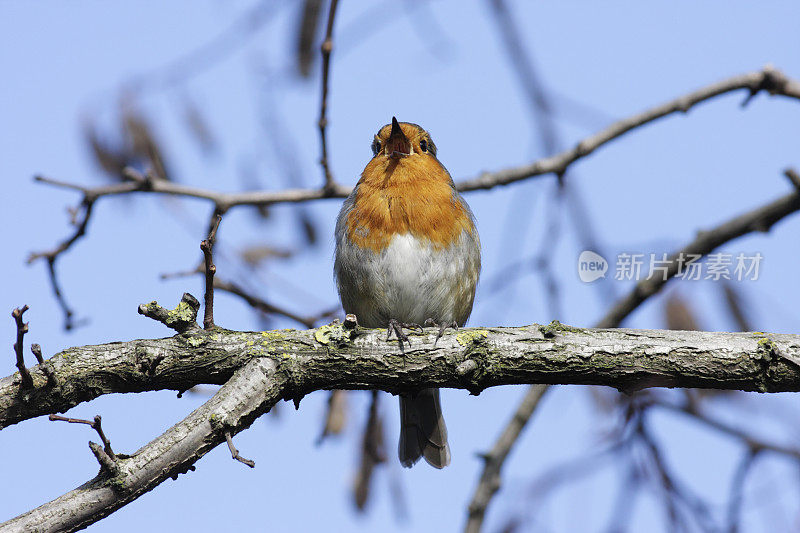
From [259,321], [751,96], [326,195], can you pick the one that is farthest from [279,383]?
[751,96]

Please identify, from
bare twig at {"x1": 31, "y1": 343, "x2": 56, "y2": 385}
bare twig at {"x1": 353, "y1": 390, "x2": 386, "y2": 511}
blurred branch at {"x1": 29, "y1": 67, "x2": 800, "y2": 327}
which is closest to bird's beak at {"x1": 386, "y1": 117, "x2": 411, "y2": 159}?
blurred branch at {"x1": 29, "y1": 67, "x2": 800, "y2": 327}

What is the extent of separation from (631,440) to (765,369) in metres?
0.65

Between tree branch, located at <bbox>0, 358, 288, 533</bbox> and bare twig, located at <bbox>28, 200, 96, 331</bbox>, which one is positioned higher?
bare twig, located at <bbox>28, 200, 96, 331</bbox>

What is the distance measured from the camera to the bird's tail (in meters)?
5.34

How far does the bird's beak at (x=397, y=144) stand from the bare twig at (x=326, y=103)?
0.80 meters

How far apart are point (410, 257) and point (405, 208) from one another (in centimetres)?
33

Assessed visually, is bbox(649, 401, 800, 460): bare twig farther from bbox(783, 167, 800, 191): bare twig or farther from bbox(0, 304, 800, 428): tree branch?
bbox(783, 167, 800, 191): bare twig

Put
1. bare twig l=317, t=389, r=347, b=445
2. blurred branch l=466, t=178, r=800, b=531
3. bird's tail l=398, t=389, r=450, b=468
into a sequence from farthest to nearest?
1. bird's tail l=398, t=389, r=450, b=468
2. blurred branch l=466, t=178, r=800, b=531
3. bare twig l=317, t=389, r=347, b=445

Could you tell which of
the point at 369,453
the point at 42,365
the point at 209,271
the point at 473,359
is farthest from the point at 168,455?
the point at 369,453

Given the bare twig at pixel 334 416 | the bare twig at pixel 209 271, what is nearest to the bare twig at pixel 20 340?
the bare twig at pixel 209 271

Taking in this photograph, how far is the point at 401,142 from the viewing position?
222 inches

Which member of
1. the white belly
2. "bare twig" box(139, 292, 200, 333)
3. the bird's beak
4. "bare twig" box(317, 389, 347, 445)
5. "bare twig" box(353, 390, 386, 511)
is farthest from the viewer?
the bird's beak

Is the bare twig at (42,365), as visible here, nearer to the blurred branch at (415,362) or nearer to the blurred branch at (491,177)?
the blurred branch at (415,362)

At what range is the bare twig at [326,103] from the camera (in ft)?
12.5
